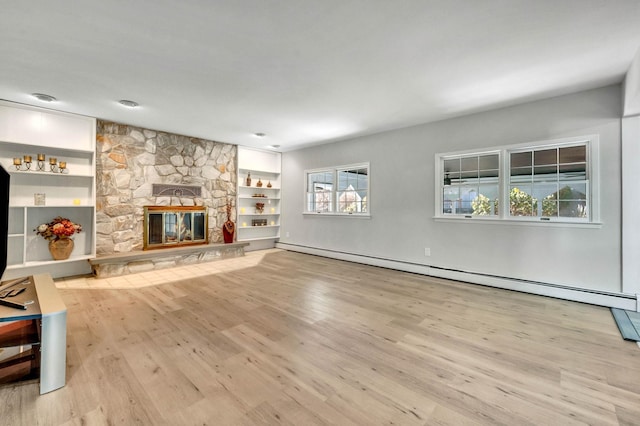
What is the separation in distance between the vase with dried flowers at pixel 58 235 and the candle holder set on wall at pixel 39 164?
77cm

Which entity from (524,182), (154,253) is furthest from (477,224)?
(154,253)

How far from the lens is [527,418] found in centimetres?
157

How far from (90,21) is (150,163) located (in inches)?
137

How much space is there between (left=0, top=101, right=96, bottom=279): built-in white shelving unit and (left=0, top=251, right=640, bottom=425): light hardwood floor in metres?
1.22

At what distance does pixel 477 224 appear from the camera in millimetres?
4301

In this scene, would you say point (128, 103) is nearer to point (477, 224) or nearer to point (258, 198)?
point (258, 198)

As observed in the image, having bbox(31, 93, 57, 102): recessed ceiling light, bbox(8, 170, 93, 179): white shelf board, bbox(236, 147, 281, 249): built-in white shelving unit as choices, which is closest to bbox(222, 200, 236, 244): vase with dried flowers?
bbox(236, 147, 281, 249): built-in white shelving unit

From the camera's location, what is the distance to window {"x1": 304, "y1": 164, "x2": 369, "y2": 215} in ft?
19.3

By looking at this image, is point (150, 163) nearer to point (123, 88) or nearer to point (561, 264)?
point (123, 88)

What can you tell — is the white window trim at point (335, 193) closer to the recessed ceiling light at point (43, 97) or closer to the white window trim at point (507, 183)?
the white window trim at point (507, 183)

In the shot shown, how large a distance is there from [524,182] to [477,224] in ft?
2.76

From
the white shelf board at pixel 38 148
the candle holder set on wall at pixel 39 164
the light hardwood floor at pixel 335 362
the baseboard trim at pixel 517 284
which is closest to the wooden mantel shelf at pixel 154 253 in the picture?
the light hardwood floor at pixel 335 362

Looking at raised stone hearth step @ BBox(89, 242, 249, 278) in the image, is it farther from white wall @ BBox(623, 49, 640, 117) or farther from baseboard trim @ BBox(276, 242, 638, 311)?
white wall @ BBox(623, 49, 640, 117)

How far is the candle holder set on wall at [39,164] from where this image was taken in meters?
4.06
